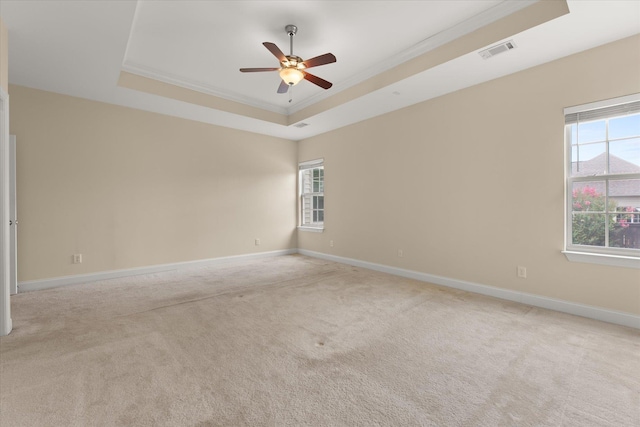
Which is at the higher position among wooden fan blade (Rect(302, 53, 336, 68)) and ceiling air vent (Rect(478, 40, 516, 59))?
ceiling air vent (Rect(478, 40, 516, 59))

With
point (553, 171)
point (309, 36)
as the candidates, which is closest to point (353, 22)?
point (309, 36)

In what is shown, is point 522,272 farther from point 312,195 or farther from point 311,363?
point 312,195

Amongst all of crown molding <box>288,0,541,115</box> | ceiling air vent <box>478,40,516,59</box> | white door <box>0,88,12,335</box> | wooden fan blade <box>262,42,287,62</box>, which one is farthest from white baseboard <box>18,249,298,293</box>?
ceiling air vent <box>478,40,516,59</box>

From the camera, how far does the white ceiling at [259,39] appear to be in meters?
2.51

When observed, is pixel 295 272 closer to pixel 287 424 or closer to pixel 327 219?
pixel 327 219

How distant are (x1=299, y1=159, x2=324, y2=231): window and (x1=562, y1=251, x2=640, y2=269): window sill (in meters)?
4.21

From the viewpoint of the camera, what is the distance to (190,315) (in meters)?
2.96

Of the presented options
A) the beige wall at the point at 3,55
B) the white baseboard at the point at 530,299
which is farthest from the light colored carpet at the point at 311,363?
the beige wall at the point at 3,55

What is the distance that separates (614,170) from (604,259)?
36.2 inches

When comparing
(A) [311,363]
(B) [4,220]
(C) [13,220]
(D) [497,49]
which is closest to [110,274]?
(C) [13,220]

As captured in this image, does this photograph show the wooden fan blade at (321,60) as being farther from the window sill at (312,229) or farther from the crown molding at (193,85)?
the window sill at (312,229)

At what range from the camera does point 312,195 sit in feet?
21.7

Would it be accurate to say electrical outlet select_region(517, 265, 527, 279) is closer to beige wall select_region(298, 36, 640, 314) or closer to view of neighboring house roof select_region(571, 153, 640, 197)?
beige wall select_region(298, 36, 640, 314)

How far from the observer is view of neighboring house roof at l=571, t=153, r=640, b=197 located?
9.02 ft
